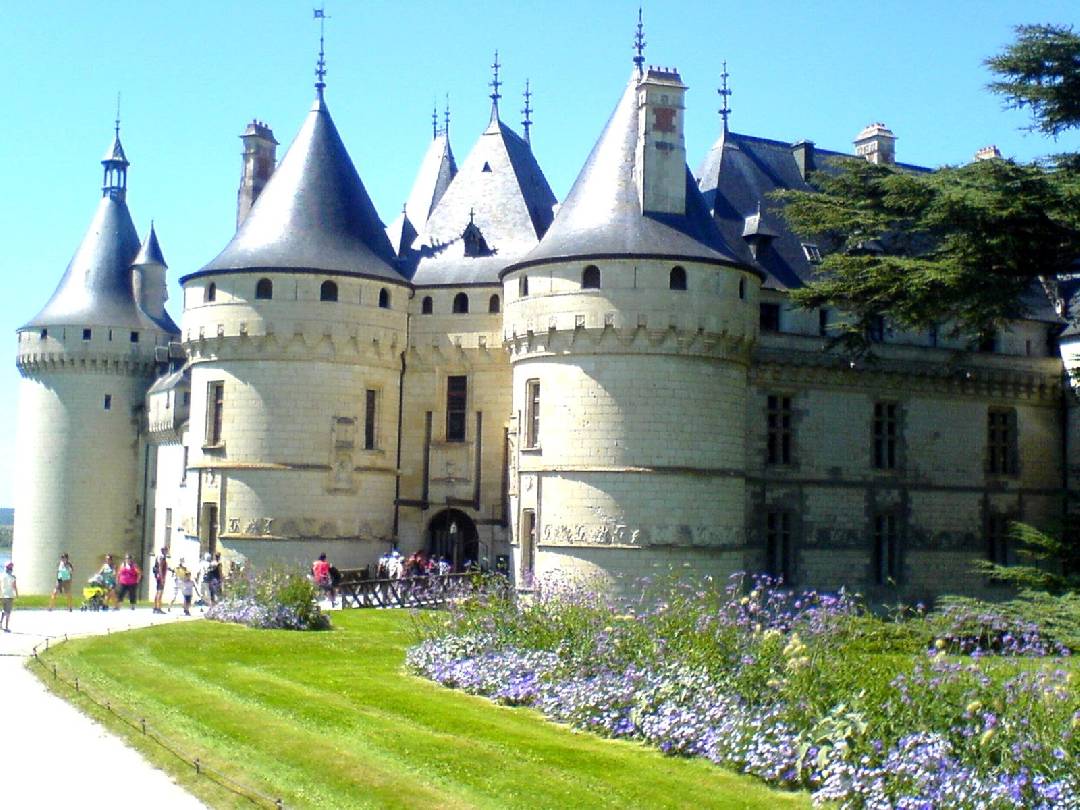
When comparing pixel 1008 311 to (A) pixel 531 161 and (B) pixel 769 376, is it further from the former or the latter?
(A) pixel 531 161

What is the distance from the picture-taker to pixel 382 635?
24562 mm

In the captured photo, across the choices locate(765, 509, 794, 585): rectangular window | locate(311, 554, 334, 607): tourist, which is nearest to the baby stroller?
locate(311, 554, 334, 607): tourist

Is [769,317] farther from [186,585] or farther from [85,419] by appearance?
[85,419]

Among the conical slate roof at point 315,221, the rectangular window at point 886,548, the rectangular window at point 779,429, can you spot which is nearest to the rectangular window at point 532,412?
the conical slate roof at point 315,221

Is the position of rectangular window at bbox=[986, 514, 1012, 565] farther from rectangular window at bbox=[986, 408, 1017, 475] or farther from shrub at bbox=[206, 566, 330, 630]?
shrub at bbox=[206, 566, 330, 630]

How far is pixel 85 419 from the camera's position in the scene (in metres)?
47.5

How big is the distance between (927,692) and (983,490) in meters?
26.4

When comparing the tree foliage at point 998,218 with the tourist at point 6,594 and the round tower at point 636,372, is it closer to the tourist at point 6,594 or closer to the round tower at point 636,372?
the round tower at point 636,372

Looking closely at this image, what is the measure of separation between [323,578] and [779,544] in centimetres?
1108

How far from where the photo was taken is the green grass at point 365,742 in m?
12.2

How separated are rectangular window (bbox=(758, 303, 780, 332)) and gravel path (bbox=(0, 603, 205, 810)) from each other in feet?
66.4

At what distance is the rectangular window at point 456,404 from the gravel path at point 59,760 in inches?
637

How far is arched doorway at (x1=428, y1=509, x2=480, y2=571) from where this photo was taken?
3447cm

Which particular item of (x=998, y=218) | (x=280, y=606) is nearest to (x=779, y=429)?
(x=998, y=218)
